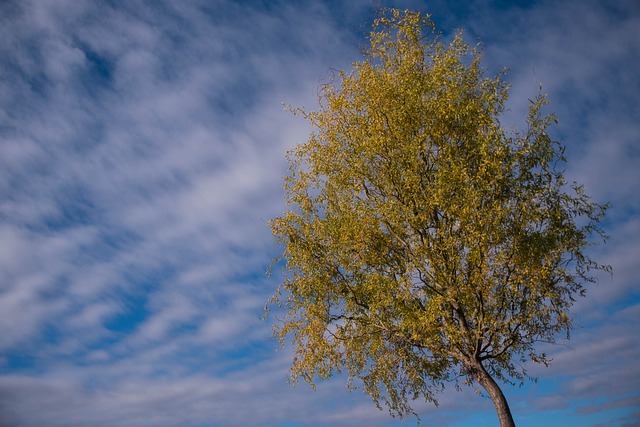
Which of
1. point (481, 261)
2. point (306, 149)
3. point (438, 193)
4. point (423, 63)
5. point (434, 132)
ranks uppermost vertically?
point (423, 63)

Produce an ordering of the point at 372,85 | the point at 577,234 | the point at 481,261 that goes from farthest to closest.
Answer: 1. the point at 372,85
2. the point at 577,234
3. the point at 481,261

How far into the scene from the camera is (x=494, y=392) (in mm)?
24641

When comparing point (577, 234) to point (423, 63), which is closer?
point (577, 234)

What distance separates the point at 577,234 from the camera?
25266 millimetres

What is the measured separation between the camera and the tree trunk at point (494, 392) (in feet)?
78.8

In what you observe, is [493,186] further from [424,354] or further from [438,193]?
[424,354]

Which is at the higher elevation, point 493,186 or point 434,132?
point 434,132

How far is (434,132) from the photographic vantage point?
26750mm

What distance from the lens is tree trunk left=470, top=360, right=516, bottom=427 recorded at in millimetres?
24028

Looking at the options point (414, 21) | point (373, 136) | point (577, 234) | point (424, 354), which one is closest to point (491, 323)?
point (424, 354)

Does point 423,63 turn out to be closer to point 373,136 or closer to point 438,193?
point 373,136

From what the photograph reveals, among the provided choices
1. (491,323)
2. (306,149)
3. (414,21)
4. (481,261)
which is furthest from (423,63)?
(491,323)

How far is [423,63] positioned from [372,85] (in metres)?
3.29

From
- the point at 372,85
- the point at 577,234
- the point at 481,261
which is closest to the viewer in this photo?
the point at 481,261
